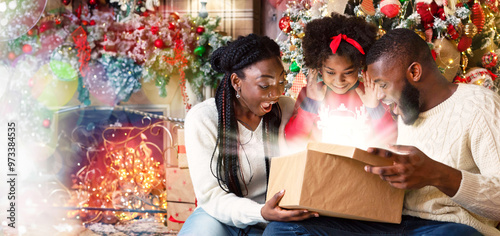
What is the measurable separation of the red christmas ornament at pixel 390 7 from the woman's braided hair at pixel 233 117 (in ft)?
5.25

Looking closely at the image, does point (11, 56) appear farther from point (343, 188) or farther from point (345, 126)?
point (343, 188)

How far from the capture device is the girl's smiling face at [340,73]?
6.46ft

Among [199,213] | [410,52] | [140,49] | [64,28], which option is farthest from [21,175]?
[410,52]

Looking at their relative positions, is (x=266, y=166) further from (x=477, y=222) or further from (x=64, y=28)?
(x=64, y=28)

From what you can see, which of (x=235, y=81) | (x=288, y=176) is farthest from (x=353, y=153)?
(x=235, y=81)

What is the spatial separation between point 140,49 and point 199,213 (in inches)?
101

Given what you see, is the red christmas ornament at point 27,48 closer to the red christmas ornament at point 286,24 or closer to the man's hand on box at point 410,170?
the red christmas ornament at point 286,24

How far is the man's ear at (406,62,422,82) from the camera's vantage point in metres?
1.57

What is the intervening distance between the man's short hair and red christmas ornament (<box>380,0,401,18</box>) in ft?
5.93

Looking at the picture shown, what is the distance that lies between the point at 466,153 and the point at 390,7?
204 centimetres

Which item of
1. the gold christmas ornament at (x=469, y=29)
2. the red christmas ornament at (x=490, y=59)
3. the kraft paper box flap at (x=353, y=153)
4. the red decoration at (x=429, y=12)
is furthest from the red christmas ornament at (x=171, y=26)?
the kraft paper box flap at (x=353, y=153)

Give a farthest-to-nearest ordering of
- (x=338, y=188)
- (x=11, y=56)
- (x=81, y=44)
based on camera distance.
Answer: (x=11, y=56) → (x=81, y=44) → (x=338, y=188)

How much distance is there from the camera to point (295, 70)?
12.2 ft

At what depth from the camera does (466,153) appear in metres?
1.50
